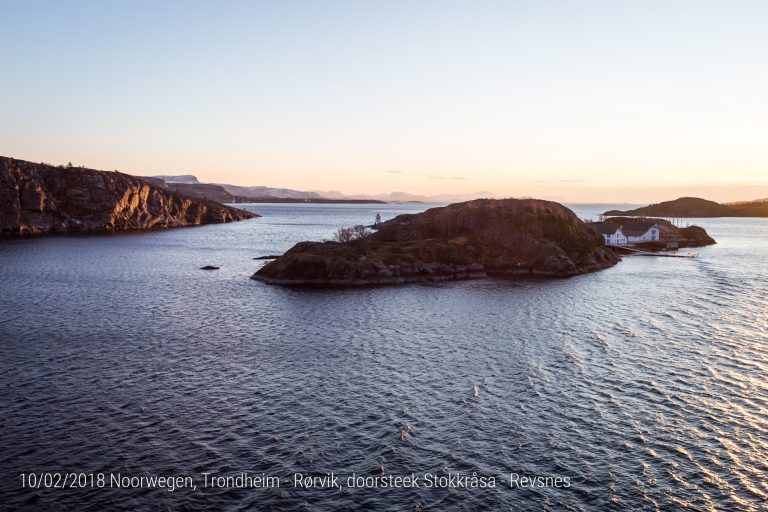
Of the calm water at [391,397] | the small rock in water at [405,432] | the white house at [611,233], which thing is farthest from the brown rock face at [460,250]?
the small rock in water at [405,432]

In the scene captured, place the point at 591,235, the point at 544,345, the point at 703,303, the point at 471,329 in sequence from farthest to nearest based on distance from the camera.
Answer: the point at 591,235, the point at 703,303, the point at 471,329, the point at 544,345

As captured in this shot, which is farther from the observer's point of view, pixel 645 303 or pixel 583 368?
pixel 645 303

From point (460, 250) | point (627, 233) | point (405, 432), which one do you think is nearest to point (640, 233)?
point (627, 233)

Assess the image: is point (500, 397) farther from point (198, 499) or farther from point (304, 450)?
point (198, 499)

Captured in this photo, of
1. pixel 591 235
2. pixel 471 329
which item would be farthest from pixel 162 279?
pixel 591 235

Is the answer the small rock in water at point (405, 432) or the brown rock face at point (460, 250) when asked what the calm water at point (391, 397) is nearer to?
the small rock in water at point (405, 432)

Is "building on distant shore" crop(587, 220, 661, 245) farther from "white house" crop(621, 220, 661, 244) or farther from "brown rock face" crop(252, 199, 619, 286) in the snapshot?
"brown rock face" crop(252, 199, 619, 286)
